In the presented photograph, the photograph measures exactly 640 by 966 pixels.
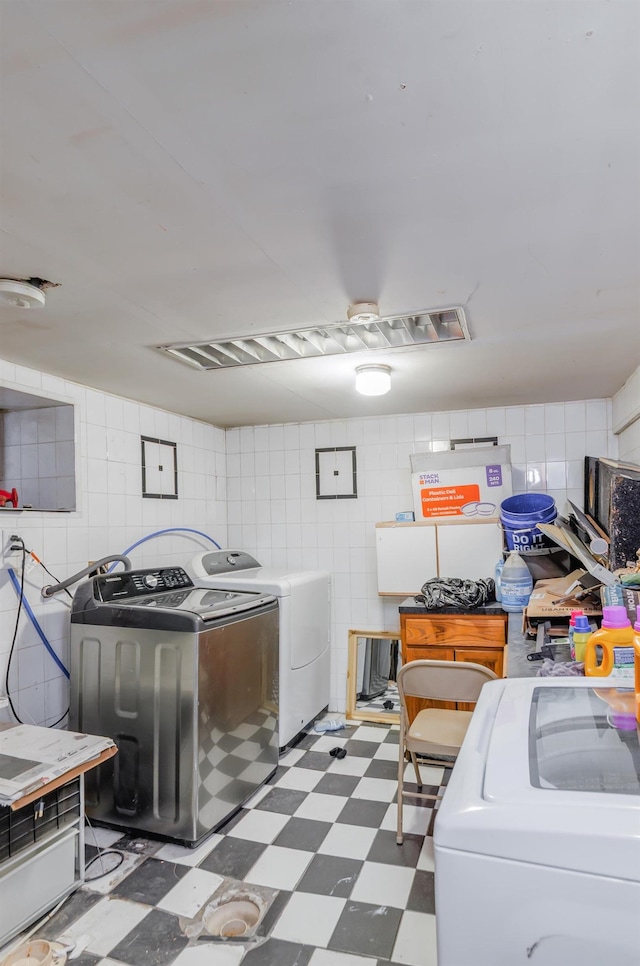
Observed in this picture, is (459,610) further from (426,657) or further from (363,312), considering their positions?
(363,312)

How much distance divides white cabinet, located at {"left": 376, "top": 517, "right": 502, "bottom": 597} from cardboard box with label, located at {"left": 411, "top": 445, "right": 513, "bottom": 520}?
10cm

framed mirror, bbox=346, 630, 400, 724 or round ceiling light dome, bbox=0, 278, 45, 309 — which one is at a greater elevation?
round ceiling light dome, bbox=0, 278, 45, 309

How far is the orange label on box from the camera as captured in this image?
12.1 ft

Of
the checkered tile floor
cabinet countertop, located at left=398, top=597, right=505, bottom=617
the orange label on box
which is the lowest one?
the checkered tile floor

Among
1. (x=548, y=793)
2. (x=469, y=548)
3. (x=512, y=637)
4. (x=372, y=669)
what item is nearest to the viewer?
(x=548, y=793)

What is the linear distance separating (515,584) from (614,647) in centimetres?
172

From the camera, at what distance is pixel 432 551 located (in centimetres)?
368

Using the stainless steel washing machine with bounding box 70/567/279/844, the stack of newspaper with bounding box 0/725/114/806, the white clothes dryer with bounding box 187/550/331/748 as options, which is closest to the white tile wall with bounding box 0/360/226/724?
the stainless steel washing machine with bounding box 70/567/279/844

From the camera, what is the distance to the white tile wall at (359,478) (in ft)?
12.3

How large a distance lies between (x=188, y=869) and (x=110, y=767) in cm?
58

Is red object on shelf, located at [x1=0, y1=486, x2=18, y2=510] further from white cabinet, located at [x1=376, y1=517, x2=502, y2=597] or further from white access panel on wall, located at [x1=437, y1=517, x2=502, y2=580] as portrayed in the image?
white access panel on wall, located at [x1=437, y1=517, x2=502, y2=580]

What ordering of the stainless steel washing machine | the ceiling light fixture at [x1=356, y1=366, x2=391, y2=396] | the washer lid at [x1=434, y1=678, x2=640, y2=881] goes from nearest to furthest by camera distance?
1. the washer lid at [x1=434, y1=678, x2=640, y2=881]
2. the stainless steel washing machine
3. the ceiling light fixture at [x1=356, y1=366, x2=391, y2=396]

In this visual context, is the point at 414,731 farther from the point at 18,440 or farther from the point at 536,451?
the point at 18,440

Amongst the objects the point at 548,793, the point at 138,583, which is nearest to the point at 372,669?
the point at 138,583
